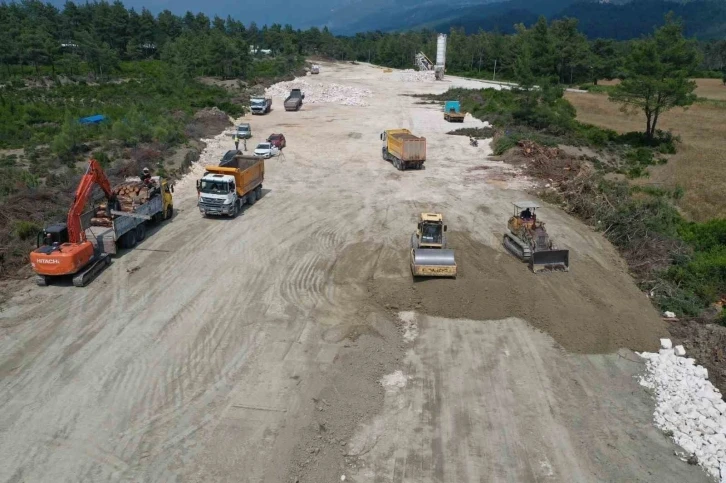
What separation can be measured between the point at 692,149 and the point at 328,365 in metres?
43.3

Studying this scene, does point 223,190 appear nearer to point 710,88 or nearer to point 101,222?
point 101,222

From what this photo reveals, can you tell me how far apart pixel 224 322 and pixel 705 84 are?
10330 cm

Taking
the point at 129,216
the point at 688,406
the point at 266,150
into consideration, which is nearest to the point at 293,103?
the point at 266,150

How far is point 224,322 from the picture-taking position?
18312 millimetres

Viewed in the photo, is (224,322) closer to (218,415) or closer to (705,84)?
(218,415)

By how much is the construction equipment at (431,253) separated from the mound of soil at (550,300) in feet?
1.34

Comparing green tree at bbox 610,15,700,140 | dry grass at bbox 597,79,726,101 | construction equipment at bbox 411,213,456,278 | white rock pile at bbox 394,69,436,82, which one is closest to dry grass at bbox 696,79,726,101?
dry grass at bbox 597,79,726,101

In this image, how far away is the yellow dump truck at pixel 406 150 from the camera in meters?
37.1

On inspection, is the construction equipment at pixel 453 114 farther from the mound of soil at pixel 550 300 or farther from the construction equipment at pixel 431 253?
the construction equipment at pixel 431 253

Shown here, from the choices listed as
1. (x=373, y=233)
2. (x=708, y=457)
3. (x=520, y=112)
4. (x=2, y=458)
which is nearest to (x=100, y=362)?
(x=2, y=458)

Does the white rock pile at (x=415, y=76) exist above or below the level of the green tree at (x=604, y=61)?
below

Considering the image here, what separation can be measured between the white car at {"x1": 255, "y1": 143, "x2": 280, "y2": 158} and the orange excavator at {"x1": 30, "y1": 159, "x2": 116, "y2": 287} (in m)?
19.7

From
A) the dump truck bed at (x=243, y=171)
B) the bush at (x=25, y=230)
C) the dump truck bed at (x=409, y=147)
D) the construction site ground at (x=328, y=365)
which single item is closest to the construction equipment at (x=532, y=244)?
the construction site ground at (x=328, y=365)

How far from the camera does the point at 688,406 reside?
1409cm
